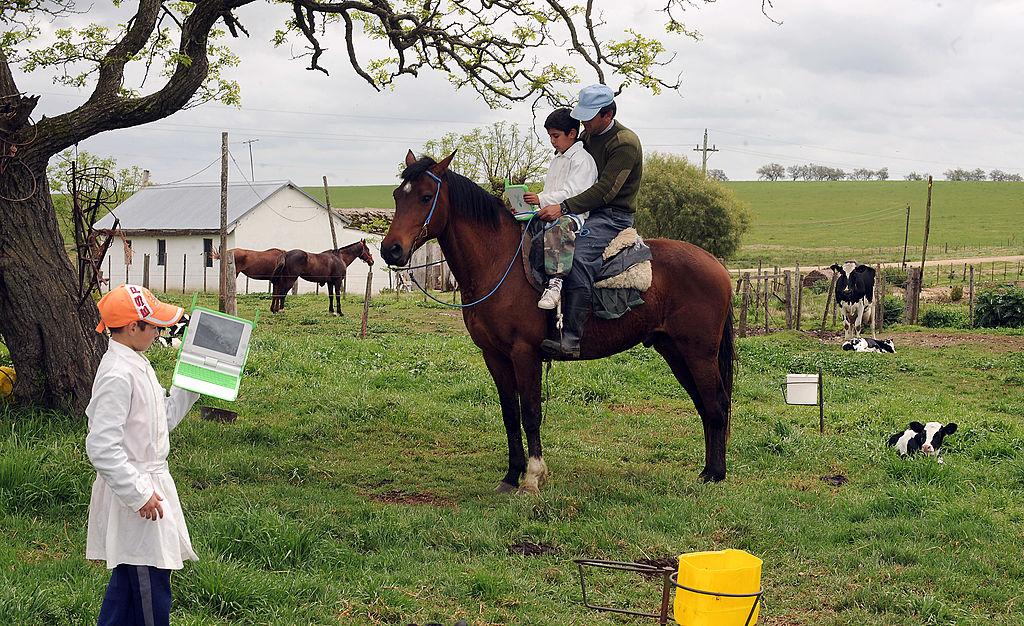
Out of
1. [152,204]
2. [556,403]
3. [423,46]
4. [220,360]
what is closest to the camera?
[220,360]

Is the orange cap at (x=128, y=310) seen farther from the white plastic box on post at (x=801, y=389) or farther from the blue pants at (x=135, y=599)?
the white plastic box on post at (x=801, y=389)

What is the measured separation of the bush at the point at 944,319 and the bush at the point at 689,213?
73.4 feet

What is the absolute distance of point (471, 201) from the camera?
7871 mm

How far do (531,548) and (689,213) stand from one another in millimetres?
42574

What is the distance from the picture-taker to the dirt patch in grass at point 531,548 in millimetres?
6141

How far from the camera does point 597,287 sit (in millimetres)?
7840

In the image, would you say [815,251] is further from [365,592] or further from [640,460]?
[365,592]

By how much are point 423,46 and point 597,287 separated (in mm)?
4136

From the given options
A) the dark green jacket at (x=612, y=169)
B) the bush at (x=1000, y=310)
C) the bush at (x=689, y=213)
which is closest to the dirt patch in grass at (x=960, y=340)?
the bush at (x=1000, y=310)

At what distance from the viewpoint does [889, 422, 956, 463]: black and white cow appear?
28.1ft

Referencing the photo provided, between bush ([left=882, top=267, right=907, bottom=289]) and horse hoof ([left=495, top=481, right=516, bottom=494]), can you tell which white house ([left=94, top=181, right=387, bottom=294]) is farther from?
horse hoof ([left=495, top=481, right=516, bottom=494])

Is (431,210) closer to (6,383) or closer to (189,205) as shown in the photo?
(6,383)

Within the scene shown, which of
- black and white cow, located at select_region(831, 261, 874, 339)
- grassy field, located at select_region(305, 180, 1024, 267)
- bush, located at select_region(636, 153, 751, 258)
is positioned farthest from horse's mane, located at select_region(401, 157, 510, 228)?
grassy field, located at select_region(305, 180, 1024, 267)

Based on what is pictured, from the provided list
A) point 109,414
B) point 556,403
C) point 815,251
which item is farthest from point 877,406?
point 815,251
